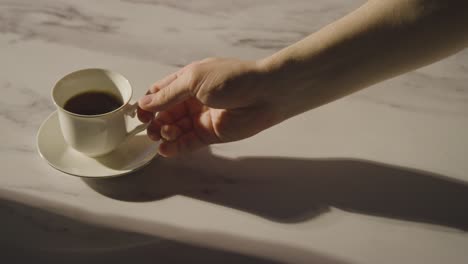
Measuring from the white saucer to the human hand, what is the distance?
3 centimetres

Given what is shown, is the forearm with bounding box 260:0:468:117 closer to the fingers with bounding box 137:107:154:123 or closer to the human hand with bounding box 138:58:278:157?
the human hand with bounding box 138:58:278:157

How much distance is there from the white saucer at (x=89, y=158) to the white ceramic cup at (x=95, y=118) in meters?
0.02

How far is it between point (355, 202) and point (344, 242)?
72mm

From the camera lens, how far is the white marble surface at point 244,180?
0.65m

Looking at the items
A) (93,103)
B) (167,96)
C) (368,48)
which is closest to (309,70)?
(368,48)

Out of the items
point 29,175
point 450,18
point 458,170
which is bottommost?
point 29,175

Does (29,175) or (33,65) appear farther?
(33,65)

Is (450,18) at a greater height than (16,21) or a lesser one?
greater

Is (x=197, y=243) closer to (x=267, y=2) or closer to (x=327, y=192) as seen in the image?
(x=327, y=192)

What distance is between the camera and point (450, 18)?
650 millimetres

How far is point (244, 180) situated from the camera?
731mm

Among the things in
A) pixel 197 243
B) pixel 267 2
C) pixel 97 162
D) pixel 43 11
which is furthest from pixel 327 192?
pixel 43 11

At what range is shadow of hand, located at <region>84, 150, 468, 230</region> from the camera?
2.29 feet

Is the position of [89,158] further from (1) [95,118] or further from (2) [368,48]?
(2) [368,48]
